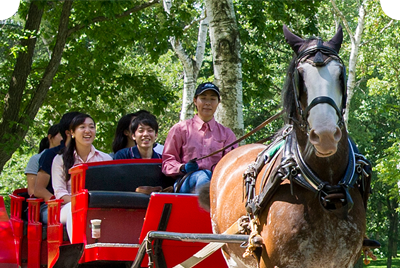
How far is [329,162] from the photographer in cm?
315

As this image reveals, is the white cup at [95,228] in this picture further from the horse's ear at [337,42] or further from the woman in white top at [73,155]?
the horse's ear at [337,42]

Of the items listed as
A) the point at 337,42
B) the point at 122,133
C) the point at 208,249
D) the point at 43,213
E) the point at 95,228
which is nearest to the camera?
the point at 337,42

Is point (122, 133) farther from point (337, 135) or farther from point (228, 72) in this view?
point (337, 135)

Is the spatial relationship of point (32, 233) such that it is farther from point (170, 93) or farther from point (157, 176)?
point (170, 93)

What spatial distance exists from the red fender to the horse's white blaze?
12.0ft

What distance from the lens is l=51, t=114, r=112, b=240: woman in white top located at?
225 inches

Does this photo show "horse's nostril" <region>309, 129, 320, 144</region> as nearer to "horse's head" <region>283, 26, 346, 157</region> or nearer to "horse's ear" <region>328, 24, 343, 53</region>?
"horse's head" <region>283, 26, 346, 157</region>

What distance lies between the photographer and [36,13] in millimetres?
11359

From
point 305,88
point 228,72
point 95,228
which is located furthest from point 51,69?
point 305,88

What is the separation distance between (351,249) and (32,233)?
11.9 feet

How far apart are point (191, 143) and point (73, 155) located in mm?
1356

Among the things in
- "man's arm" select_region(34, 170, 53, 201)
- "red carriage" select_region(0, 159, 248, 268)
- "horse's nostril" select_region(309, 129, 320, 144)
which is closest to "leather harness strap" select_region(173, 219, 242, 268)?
"red carriage" select_region(0, 159, 248, 268)

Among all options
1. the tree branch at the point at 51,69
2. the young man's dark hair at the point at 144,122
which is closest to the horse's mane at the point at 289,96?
the young man's dark hair at the point at 144,122

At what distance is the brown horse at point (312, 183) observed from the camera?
304 cm
